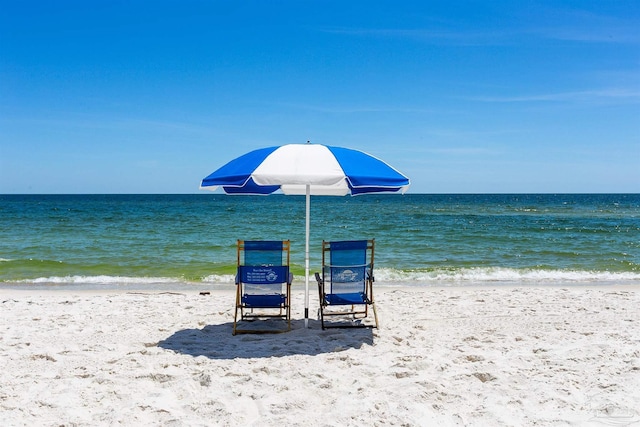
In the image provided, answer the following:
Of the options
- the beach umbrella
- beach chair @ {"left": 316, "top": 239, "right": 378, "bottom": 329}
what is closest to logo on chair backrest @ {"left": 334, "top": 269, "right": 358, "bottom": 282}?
beach chair @ {"left": 316, "top": 239, "right": 378, "bottom": 329}

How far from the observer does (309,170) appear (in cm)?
439

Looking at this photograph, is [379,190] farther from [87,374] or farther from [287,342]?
[87,374]

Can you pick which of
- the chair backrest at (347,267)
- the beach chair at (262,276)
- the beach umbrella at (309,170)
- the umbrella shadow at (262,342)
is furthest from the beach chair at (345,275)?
the beach umbrella at (309,170)

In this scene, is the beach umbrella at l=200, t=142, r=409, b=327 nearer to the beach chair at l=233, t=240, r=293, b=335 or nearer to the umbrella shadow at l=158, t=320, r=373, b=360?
the beach chair at l=233, t=240, r=293, b=335

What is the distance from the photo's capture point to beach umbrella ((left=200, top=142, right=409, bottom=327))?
430 centimetres

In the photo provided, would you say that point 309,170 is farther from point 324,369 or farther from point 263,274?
point 324,369

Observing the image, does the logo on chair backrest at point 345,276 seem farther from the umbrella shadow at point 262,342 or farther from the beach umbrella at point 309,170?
the beach umbrella at point 309,170

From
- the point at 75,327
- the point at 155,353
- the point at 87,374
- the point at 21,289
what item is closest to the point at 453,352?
the point at 155,353

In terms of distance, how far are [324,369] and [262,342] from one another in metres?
1.02

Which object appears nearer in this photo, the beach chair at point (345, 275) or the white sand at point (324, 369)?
the white sand at point (324, 369)

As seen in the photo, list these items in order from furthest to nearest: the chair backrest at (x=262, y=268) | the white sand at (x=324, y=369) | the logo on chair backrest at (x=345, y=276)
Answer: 1. the logo on chair backrest at (x=345, y=276)
2. the chair backrest at (x=262, y=268)
3. the white sand at (x=324, y=369)

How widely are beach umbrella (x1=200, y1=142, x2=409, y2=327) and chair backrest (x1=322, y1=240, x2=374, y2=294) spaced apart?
2.23 feet

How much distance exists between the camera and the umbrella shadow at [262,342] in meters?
4.61

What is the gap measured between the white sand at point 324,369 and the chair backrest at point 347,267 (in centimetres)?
49
